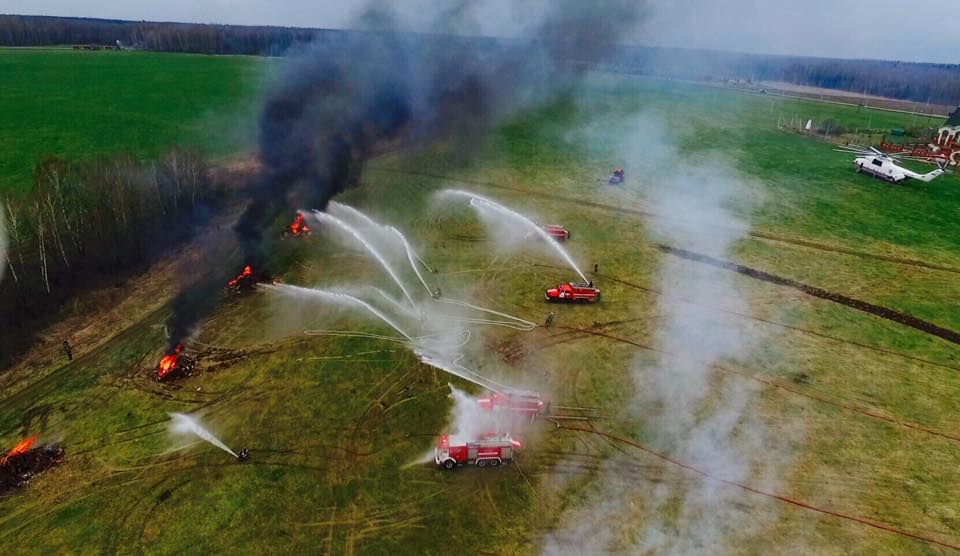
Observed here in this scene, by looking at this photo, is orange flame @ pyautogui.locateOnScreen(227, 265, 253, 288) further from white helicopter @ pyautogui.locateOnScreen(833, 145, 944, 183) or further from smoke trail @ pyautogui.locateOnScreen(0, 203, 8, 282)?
white helicopter @ pyautogui.locateOnScreen(833, 145, 944, 183)

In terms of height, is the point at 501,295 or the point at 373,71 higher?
the point at 373,71

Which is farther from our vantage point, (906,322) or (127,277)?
(127,277)

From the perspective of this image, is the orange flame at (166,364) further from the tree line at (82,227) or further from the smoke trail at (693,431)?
the smoke trail at (693,431)

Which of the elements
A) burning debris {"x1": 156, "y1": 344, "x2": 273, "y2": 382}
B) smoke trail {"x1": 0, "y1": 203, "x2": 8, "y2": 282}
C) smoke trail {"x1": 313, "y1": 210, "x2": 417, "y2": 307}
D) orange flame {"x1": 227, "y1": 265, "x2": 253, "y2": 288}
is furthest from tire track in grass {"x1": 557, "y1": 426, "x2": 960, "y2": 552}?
smoke trail {"x1": 0, "y1": 203, "x2": 8, "y2": 282}

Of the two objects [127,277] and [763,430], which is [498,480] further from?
[127,277]

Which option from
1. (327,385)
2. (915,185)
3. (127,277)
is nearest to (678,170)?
(915,185)

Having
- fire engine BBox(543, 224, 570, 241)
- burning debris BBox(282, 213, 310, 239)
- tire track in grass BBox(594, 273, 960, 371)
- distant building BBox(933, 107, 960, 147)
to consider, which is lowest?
tire track in grass BBox(594, 273, 960, 371)

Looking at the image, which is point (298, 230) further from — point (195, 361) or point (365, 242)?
point (195, 361)
